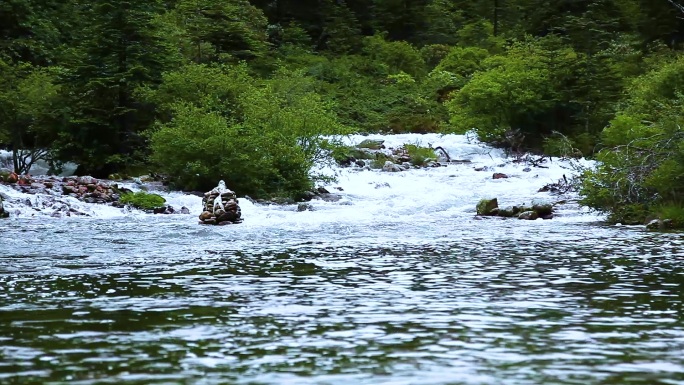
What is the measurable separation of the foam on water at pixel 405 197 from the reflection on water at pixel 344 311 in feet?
24.2

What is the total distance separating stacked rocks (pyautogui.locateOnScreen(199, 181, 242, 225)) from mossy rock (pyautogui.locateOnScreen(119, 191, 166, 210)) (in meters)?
3.39

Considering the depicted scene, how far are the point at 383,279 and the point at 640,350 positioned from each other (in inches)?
271

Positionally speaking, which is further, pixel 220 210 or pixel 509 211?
pixel 509 211

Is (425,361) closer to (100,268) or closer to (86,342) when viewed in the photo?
(86,342)

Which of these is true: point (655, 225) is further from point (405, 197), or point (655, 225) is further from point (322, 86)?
point (322, 86)

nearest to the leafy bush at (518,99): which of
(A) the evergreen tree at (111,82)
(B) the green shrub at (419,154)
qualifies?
(B) the green shrub at (419,154)

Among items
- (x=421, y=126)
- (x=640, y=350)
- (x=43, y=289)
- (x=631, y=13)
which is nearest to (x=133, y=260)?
(x=43, y=289)

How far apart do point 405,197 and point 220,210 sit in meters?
10.8

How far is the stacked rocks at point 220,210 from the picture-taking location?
29.6 m

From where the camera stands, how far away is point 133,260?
65.0ft

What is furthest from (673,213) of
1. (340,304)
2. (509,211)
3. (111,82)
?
(111,82)

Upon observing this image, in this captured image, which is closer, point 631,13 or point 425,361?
point 425,361

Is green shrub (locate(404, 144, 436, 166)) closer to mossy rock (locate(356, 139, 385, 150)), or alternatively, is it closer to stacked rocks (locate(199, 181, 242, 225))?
mossy rock (locate(356, 139, 385, 150))

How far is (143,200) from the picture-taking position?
112 feet
